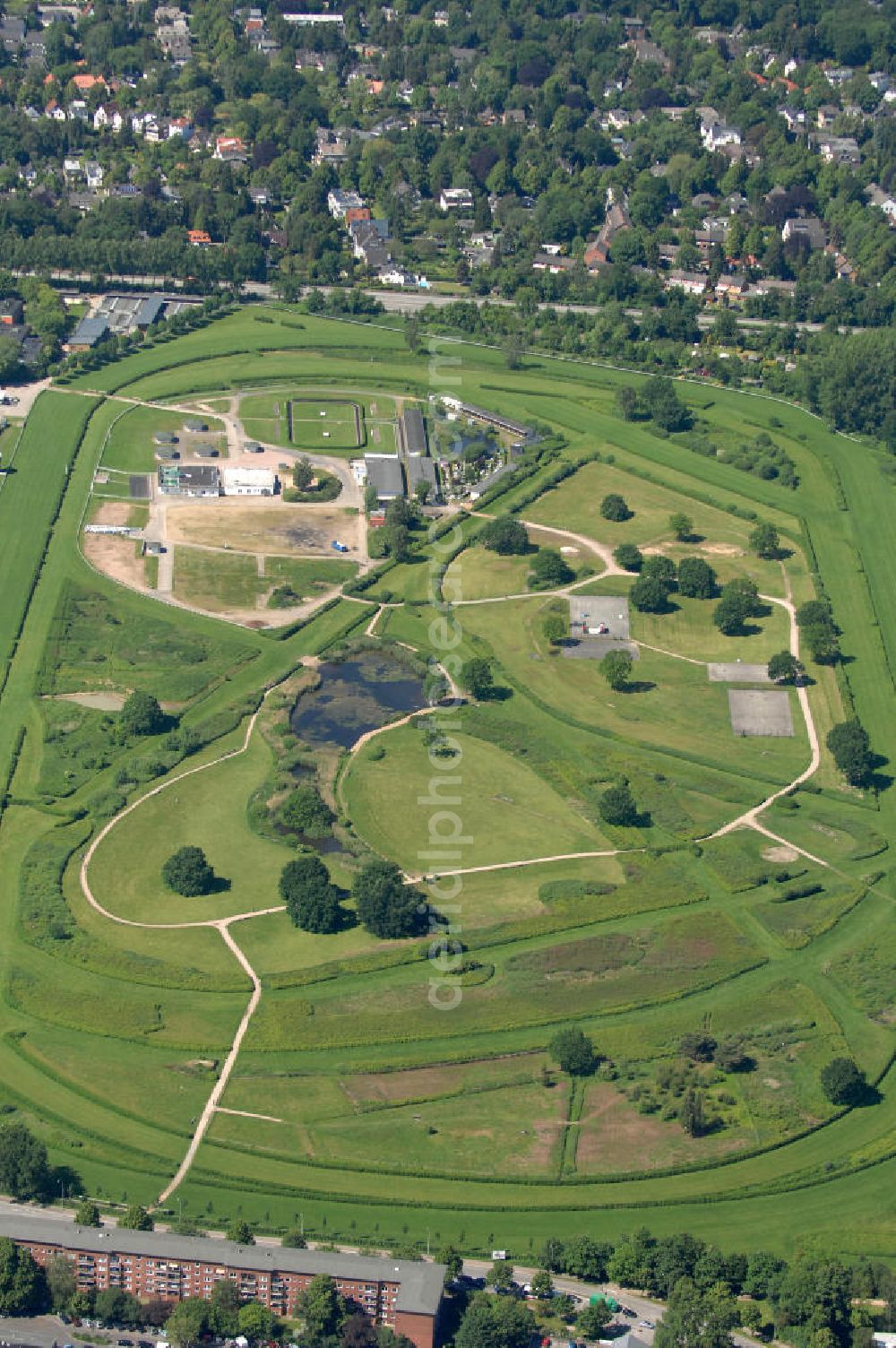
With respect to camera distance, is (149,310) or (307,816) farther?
(149,310)

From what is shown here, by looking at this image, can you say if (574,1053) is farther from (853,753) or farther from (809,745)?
(809,745)

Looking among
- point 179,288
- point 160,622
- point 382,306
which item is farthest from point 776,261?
point 160,622

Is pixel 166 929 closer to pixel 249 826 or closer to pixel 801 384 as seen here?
pixel 249 826

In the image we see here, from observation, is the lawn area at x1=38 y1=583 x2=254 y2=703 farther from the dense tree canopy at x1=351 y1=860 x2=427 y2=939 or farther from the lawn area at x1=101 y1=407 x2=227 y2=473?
the dense tree canopy at x1=351 y1=860 x2=427 y2=939

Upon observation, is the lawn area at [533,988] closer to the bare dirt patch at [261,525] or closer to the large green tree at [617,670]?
the large green tree at [617,670]

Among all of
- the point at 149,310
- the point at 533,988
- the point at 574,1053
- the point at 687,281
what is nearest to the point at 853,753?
the point at 533,988

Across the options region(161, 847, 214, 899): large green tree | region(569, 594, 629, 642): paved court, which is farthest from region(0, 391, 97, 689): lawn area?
region(569, 594, 629, 642): paved court
